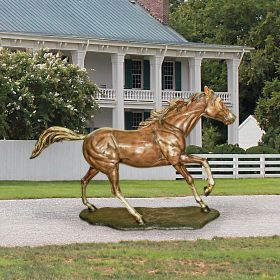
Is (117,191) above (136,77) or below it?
below

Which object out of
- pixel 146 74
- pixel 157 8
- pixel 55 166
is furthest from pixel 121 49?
pixel 55 166

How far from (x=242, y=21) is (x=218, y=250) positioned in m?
46.5

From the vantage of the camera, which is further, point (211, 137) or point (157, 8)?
point (211, 137)

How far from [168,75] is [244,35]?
45.1 feet

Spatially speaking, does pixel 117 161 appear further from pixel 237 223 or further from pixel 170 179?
pixel 170 179

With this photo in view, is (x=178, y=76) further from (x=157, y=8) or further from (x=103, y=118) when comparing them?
(x=103, y=118)

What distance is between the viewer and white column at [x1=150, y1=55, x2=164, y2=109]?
4481 centimetres

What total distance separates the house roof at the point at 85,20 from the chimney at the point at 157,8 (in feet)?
1.86

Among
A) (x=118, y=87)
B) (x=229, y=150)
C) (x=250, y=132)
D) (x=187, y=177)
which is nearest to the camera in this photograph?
(x=187, y=177)

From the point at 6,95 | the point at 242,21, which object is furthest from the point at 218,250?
the point at 242,21

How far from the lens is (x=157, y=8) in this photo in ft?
164

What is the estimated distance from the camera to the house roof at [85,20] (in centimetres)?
4275

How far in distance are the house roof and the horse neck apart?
2334cm

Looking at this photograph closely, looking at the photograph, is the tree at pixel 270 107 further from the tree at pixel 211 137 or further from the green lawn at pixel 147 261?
the green lawn at pixel 147 261
